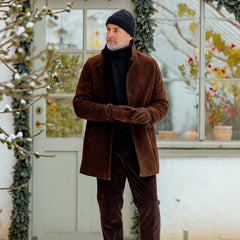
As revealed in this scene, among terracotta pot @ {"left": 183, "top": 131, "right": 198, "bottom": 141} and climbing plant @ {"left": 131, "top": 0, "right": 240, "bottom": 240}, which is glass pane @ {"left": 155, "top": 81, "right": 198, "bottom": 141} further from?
climbing plant @ {"left": 131, "top": 0, "right": 240, "bottom": 240}

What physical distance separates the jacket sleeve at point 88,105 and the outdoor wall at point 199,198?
1.15 m

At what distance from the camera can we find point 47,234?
316 cm

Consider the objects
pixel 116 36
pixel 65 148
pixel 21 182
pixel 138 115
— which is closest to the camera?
pixel 138 115

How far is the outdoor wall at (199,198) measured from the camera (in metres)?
3.12

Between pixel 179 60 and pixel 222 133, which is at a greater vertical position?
pixel 179 60

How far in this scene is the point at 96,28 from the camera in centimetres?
321

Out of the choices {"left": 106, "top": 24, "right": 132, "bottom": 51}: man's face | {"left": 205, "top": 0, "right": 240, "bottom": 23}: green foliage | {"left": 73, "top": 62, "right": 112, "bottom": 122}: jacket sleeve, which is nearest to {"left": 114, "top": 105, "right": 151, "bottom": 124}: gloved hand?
{"left": 73, "top": 62, "right": 112, "bottom": 122}: jacket sleeve

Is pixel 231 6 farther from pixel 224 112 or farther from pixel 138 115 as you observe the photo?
pixel 138 115

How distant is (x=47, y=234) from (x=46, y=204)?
25 centimetres

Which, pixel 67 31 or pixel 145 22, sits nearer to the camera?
pixel 145 22

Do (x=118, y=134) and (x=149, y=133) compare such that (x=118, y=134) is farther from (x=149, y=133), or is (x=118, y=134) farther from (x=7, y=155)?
(x=7, y=155)

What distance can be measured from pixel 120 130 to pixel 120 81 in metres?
0.29

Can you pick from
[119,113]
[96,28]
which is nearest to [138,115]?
[119,113]

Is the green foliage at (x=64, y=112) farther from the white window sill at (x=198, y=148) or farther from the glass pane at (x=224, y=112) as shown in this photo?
the glass pane at (x=224, y=112)
